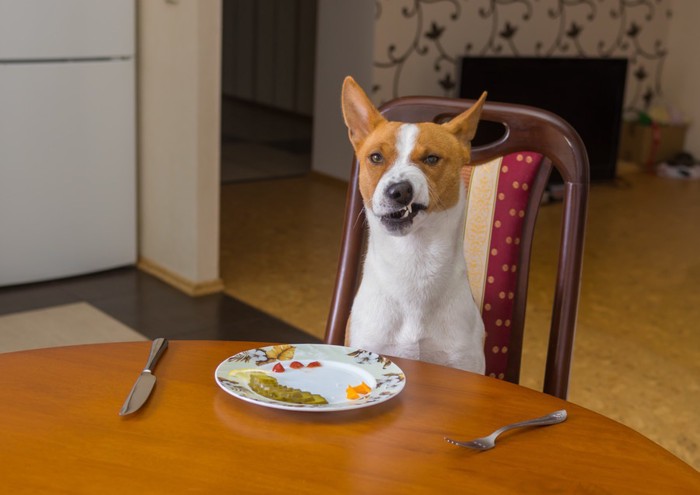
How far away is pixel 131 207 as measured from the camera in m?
3.55

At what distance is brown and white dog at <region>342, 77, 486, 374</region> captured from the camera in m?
1.13

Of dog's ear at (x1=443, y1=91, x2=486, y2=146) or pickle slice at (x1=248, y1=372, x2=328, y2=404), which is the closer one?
pickle slice at (x1=248, y1=372, x2=328, y2=404)

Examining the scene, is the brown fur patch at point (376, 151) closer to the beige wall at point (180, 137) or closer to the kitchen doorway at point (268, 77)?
the beige wall at point (180, 137)

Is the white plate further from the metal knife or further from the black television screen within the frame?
the black television screen

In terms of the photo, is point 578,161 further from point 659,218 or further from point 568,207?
point 659,218

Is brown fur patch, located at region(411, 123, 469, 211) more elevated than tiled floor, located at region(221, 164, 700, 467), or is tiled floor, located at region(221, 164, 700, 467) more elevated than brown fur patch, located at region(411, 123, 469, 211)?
brown fur patch, located at region(411, 123, 469, 211)

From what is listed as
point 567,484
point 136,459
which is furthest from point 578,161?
point 136,459

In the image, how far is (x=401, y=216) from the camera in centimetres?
113

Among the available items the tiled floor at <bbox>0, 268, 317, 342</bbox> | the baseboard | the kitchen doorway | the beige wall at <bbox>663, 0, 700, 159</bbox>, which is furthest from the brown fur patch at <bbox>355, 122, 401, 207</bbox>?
the beige wall at <bbox>663, 0, 700, 159</bbox>

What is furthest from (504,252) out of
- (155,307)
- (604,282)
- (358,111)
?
(604,282)

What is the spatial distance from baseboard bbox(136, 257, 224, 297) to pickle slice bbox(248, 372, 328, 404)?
244cm

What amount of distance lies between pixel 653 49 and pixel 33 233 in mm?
4269

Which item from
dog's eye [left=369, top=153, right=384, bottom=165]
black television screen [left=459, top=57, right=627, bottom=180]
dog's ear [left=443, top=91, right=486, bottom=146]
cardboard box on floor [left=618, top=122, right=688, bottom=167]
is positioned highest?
dog's ear [left=443, top=91, right=486, bottom=146]

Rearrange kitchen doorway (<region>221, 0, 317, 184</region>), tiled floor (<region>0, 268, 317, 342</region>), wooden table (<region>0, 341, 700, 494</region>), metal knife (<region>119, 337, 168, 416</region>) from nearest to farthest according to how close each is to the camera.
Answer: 1. wooden table (<region>0, 341, 700, 494</region>)
2. metal knife (<region>119, 337, 168, 416</region>)
3. tiled floor (<region>0, 268, 317, 342</region>)
4. kitchen doorway (<region>221, 0, 317, 184</region>)
